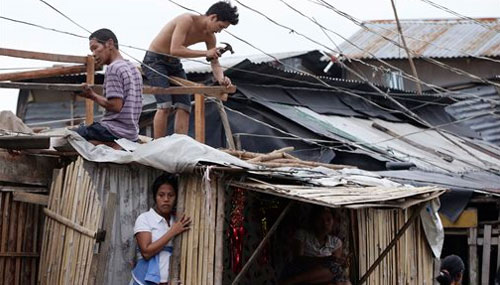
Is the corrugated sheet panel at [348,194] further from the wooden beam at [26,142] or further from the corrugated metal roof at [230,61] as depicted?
the corrugated metal roof at [230,61]

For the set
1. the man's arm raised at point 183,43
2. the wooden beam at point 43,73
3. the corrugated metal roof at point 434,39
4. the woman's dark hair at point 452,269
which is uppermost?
the corrugated metal roof at point 434,39

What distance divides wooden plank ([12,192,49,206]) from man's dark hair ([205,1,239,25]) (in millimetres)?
2620

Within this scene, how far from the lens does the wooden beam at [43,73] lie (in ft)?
33.5

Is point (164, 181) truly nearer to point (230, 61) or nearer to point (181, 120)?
point (181, 120)

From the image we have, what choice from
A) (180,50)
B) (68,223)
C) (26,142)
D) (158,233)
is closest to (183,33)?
(180,50)

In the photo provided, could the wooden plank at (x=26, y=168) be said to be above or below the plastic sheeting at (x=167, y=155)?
below

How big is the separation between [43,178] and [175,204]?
148 cm

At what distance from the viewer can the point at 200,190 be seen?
8664mm

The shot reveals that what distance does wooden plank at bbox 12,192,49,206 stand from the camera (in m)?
9.41

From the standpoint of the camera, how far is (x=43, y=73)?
33.8ft

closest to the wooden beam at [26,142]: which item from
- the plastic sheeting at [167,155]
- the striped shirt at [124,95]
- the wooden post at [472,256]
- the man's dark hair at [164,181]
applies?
the plastic sheeting at [167,155]

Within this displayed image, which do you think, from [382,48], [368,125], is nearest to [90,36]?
[368,125]

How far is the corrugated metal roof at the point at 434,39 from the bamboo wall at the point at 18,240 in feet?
48.9

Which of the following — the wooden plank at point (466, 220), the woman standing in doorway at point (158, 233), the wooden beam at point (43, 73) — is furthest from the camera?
the wooden plank at point (466, 220)
